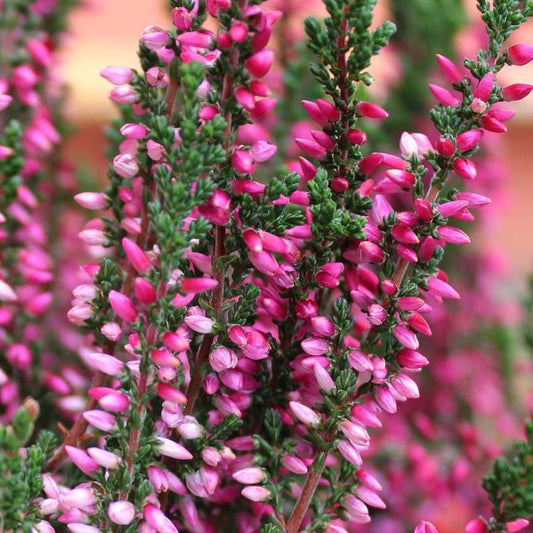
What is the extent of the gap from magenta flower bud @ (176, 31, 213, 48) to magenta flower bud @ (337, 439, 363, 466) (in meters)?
0.26

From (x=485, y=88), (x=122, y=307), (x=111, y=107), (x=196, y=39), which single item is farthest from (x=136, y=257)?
(x=111, y=107)

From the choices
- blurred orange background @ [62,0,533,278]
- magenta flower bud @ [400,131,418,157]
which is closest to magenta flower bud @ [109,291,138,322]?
magenta flower bud @ [400,131,418,157]

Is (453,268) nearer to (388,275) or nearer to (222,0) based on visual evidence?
(388,275)

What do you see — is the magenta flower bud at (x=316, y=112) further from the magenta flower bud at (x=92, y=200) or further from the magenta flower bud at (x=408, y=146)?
the magenta flower bud at (x=92, y=200)

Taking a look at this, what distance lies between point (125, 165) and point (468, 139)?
0.23 meters

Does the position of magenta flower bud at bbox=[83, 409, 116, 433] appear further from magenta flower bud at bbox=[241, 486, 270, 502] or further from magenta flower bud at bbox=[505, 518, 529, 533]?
magenta flower bud at bbox=[505, 518, 529, 533]

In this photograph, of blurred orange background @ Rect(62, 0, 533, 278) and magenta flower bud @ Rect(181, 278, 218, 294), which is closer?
magenta flower bud @ Rect(181, 278, 218, 294)

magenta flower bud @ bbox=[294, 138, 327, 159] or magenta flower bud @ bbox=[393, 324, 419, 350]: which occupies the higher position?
magenta flower bud @ bbox=[294, 138, 327, 159]

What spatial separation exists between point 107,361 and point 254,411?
125 mm

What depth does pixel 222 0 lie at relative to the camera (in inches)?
18.0

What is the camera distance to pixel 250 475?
0.52 meters

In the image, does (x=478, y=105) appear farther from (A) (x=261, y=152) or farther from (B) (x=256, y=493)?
(B) (x=256, y=493)

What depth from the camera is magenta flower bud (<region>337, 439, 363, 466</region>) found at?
0.51 meters

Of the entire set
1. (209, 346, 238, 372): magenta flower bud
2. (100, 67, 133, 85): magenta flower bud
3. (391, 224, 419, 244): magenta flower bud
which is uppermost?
(100, 67, 133, 85): magenta flower bud
